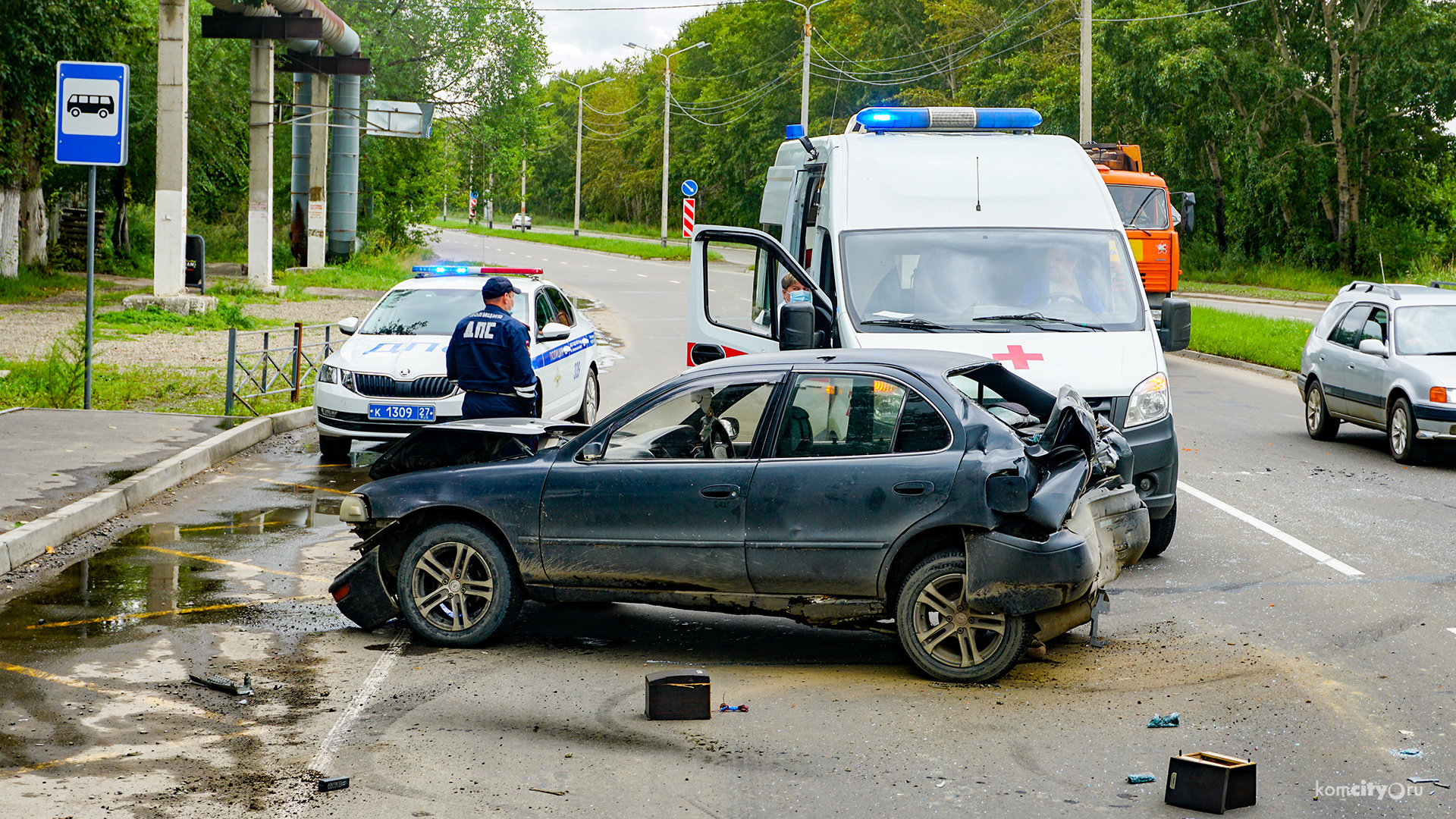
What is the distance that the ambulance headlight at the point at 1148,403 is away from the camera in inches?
324

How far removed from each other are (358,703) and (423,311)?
794 centimetres

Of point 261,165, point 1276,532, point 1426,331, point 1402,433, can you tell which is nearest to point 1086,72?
point 1426,331

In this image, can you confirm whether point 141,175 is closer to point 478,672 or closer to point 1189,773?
point 478,672

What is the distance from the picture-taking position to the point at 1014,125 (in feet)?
35.9

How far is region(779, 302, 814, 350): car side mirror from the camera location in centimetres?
838

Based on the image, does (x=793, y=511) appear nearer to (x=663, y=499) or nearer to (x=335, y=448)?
(x=663, y=499)

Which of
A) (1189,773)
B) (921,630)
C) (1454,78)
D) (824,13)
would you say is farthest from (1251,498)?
(824,13)

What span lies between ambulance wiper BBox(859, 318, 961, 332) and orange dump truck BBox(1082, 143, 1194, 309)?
A: 13533 mm

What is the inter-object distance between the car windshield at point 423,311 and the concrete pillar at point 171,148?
531 inches

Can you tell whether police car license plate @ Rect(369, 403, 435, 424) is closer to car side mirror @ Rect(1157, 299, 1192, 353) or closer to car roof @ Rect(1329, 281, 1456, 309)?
car side mirror @ Rect(1157, 299, 1192, 353)

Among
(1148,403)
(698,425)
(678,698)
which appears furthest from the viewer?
(1148,403)

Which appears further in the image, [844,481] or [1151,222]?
[1151,222]

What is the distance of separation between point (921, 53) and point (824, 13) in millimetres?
13895

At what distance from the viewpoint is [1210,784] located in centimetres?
447
